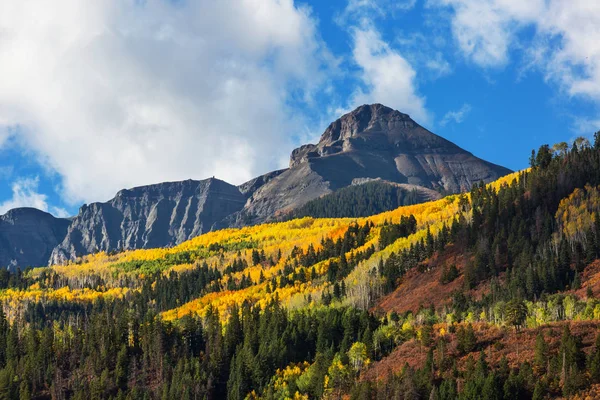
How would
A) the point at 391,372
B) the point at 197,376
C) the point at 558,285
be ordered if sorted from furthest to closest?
the point at 558,285
the point at 197,376
the point at 391,372

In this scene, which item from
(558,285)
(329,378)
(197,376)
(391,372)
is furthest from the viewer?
(558,285)

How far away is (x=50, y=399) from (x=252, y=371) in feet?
170

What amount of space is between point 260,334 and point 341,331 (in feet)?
72.6

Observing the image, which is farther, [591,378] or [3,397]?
[3,397]

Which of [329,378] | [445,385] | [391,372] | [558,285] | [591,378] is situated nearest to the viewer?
[591,378]

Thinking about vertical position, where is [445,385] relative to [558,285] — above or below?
below

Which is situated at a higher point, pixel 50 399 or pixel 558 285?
pixel 558 285

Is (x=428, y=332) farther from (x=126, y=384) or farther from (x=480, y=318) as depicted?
(x=126, y=384)

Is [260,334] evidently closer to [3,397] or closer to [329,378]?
[329,378]

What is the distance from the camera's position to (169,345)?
198m

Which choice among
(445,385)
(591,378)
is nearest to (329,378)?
(445,385)

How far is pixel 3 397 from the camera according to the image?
174 meters

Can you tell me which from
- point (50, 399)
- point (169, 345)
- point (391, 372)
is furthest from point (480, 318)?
point (50, 399)

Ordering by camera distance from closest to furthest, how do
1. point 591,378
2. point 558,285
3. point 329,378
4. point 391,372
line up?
point 591,378
point 391,372
point 329,378
point 558,285
